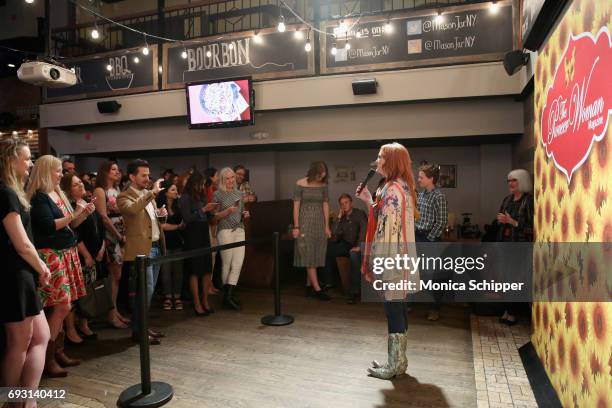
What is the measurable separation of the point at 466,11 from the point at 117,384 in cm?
537

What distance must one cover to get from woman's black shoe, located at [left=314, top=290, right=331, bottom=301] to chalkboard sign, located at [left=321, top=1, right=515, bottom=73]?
2958 mm

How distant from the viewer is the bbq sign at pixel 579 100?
5.79ft

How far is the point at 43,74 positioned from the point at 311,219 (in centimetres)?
349

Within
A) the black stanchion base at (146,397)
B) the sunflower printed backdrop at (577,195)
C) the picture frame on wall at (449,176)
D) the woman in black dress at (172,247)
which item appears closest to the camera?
the sunflower printed backdrop at (577,195)

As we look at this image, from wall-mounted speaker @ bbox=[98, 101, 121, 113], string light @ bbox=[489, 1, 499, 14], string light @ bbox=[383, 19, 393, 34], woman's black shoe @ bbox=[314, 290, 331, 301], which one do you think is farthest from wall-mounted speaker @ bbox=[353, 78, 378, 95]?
wall-mounted speaker @ bbox=[98, 101, 121, 113]

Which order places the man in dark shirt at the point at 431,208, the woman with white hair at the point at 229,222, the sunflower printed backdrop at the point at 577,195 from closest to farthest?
1. the sunflower printed backdrop at the point at 577,195
2. the man in dark shirt at the point at 431,208
3. the woman with white hair at the point at 229,222

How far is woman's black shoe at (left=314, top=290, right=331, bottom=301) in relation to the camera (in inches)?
198

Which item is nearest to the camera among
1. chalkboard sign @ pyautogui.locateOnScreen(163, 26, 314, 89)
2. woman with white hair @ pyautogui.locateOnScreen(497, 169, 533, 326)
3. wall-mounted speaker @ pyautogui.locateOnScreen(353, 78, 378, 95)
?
woman with white hair @ pyautogui.locateOnScreen(497, 169, 533, 326)

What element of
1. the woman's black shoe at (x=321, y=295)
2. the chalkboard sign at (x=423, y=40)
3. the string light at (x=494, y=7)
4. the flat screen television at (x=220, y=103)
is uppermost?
the string light at (x=494, y=7)

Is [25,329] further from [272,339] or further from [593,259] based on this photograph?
[593,259]

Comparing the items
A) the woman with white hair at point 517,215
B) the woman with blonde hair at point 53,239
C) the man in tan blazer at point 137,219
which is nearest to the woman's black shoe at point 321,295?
the woman with white hair at point 517,215

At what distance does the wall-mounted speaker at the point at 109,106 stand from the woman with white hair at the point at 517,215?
233 inches

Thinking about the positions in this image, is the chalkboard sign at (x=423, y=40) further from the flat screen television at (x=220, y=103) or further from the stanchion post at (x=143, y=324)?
the stanchion post at (x=143, y=324)

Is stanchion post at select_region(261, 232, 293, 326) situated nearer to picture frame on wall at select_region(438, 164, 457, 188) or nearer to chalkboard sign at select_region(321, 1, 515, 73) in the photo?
chalkboard sign at select_region(321, 1, 515, 73)
